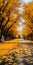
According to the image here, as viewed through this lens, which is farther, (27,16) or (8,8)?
(27,16)

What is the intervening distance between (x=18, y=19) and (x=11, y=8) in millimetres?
4486

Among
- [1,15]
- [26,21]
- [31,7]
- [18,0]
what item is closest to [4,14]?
[1,15]

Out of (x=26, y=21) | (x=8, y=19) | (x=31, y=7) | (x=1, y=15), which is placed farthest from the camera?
(x=26, y=21)

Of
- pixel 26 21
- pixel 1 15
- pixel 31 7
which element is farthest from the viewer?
pixel 26 21

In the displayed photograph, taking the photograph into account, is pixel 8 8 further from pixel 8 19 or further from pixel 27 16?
pixel 27 16

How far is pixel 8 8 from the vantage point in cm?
4088

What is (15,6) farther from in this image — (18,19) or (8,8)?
(18,19)

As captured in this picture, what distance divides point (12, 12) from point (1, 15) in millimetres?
2933

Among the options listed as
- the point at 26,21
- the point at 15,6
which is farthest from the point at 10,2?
the point at 26,21

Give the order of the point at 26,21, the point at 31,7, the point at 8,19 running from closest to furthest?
1. the point at 8,19
2. the point at 31,7
3. the point at 26,21

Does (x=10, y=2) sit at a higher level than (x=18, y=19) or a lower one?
higher

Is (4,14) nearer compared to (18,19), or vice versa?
(4,14)

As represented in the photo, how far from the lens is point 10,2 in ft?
130

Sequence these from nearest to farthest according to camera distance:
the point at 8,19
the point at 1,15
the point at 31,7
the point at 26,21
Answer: the point at 1,15 < the point at 8,19 < the point at 31,7 < the point at 26,21
